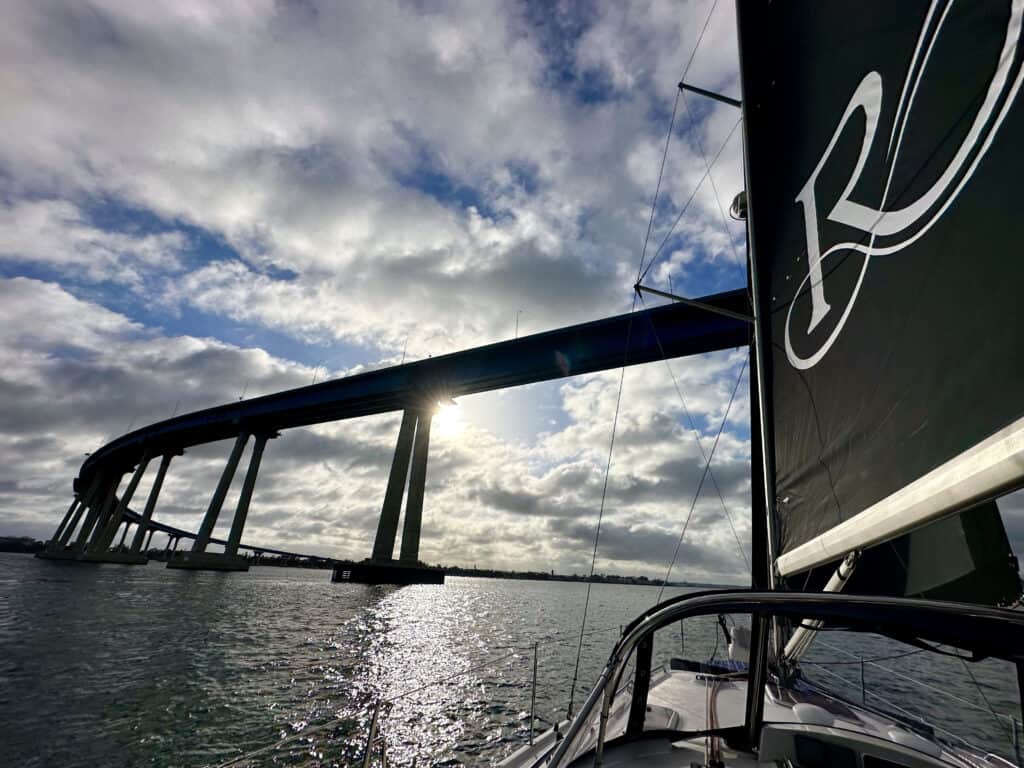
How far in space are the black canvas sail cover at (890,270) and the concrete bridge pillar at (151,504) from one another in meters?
87.4

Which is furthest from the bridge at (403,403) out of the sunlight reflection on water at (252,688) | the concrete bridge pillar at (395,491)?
the sunlight reflection on water at (252,688)

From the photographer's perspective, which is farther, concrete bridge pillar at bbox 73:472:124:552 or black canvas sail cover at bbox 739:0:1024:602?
concrete bridge pillar at bbox 73:472:124:552

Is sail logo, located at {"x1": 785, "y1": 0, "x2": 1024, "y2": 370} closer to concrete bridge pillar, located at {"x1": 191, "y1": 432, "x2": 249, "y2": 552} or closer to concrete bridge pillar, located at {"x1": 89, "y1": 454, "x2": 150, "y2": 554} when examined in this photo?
concrete bridge pillar, located at {"x1": 191, "y1": 432, "x2": 249, "y2": 552}

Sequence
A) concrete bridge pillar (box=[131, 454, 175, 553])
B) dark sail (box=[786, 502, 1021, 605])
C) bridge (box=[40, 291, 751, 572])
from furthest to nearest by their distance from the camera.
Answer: concrete bridge pillar (box=[131, 454, 175, 553]), bridge (box=[40, 291, 751, 572]), dark sail (box=[786, 502, 1021, 605])

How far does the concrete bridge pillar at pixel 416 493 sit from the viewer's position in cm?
4844

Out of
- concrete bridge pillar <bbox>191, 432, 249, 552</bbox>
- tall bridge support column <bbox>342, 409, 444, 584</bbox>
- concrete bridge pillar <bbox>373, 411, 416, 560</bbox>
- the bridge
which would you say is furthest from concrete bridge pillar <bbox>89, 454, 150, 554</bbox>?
concrete bridge pillar <bbox>373, 411, 416, 560</bbox>

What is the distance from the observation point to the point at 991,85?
2.00 m

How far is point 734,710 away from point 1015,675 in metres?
4.39

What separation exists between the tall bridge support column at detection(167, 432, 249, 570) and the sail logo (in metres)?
70.2

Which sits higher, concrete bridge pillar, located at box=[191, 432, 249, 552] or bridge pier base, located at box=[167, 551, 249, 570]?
concrete bridge pillar, located at box=[191, 432, 249, 552]

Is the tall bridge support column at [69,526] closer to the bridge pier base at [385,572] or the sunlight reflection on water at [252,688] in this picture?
the bridge pier base at [385,572]

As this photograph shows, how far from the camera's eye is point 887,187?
273cm

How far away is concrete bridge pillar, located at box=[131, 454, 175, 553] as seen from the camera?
68812 mm

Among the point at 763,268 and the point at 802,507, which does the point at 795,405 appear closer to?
the point at 802,507
